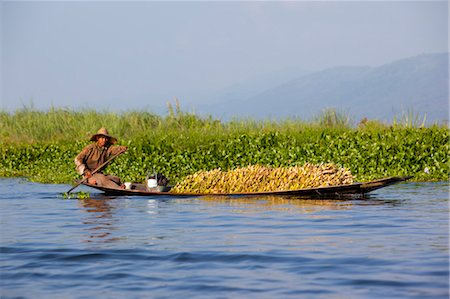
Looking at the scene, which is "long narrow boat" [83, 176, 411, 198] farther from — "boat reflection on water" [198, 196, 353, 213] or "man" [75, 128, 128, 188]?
"man" [75, 128, 128, 188]

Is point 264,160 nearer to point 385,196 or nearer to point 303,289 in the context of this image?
point 385,196

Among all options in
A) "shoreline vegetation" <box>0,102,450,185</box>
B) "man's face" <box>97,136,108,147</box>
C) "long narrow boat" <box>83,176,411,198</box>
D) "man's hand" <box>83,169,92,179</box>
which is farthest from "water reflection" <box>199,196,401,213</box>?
"shoreline vegetation" <box>0,102,450,185</box>

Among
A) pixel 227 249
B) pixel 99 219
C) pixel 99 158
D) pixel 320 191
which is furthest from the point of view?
pixel 99 158

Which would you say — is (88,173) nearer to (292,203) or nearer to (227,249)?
(292,203)

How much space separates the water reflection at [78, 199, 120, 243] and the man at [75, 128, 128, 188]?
71 centimetres

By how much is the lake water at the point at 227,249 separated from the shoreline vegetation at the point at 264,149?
5.96 meters

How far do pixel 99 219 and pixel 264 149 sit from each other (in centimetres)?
1007

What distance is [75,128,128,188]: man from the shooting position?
17.5 metres

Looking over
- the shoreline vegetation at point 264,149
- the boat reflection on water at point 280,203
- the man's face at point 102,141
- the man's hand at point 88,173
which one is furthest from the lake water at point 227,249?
the shoreline vegetation at point 264,149

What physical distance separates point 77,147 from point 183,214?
12.1 m

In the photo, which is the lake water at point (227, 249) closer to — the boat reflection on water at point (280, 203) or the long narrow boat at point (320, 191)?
the boat reflection on water at point (280, 203)

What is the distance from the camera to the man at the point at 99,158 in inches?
691

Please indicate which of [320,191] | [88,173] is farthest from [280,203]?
[88,173]

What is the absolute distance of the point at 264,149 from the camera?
23.5 metres
